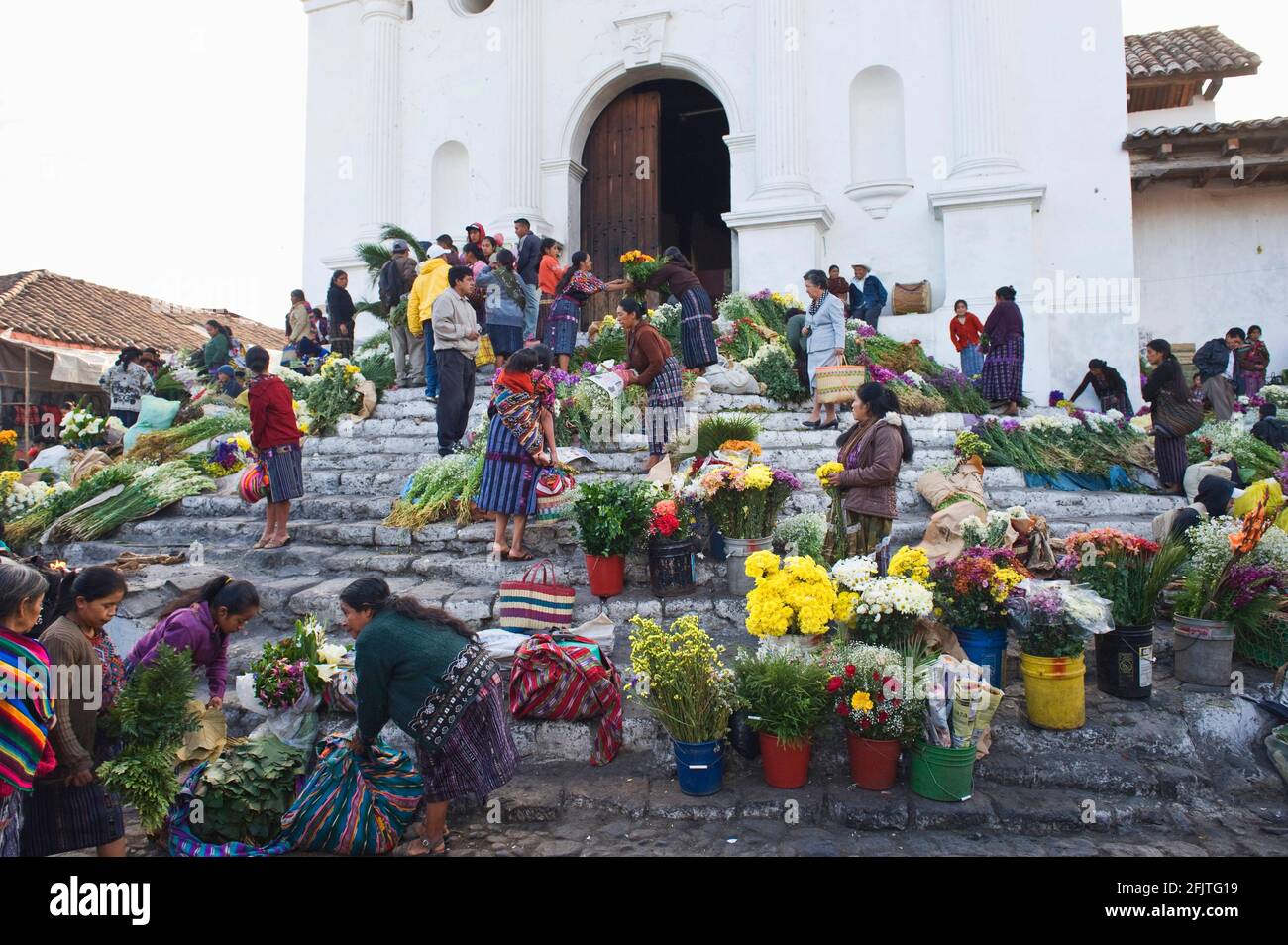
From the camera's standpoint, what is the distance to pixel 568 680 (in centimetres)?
429

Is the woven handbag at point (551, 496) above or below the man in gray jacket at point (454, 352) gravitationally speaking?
below

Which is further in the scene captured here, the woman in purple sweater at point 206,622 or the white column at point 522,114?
the white column at point 522,114

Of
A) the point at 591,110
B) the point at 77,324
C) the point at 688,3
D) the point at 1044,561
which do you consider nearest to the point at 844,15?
the point at 688,3

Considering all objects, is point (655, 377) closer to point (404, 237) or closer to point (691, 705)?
point (691, 705)

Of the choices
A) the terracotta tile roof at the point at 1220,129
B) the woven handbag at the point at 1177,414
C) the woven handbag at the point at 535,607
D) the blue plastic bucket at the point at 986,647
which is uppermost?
the terracotta tile roof at the point at 1220,129

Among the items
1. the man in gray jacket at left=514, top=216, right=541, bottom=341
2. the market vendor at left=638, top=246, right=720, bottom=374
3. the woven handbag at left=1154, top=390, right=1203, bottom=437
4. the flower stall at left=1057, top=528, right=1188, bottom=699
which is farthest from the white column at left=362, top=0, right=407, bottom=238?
the flower stall at left=1057, top=528, right=1188, bottom=699

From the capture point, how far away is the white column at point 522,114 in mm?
14234

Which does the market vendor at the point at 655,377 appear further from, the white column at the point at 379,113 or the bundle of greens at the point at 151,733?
the white column at the point at 379,113

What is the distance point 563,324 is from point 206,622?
649 cm

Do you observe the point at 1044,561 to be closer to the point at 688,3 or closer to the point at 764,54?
the point at 764,54

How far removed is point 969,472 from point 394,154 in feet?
40.9

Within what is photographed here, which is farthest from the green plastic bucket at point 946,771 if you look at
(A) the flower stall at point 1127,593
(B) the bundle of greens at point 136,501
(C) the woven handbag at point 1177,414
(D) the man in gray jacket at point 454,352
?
(B) the bundle of greens at point 136,501

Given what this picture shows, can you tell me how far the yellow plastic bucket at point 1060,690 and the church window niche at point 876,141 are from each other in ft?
32.1

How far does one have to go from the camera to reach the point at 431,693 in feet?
11.6
